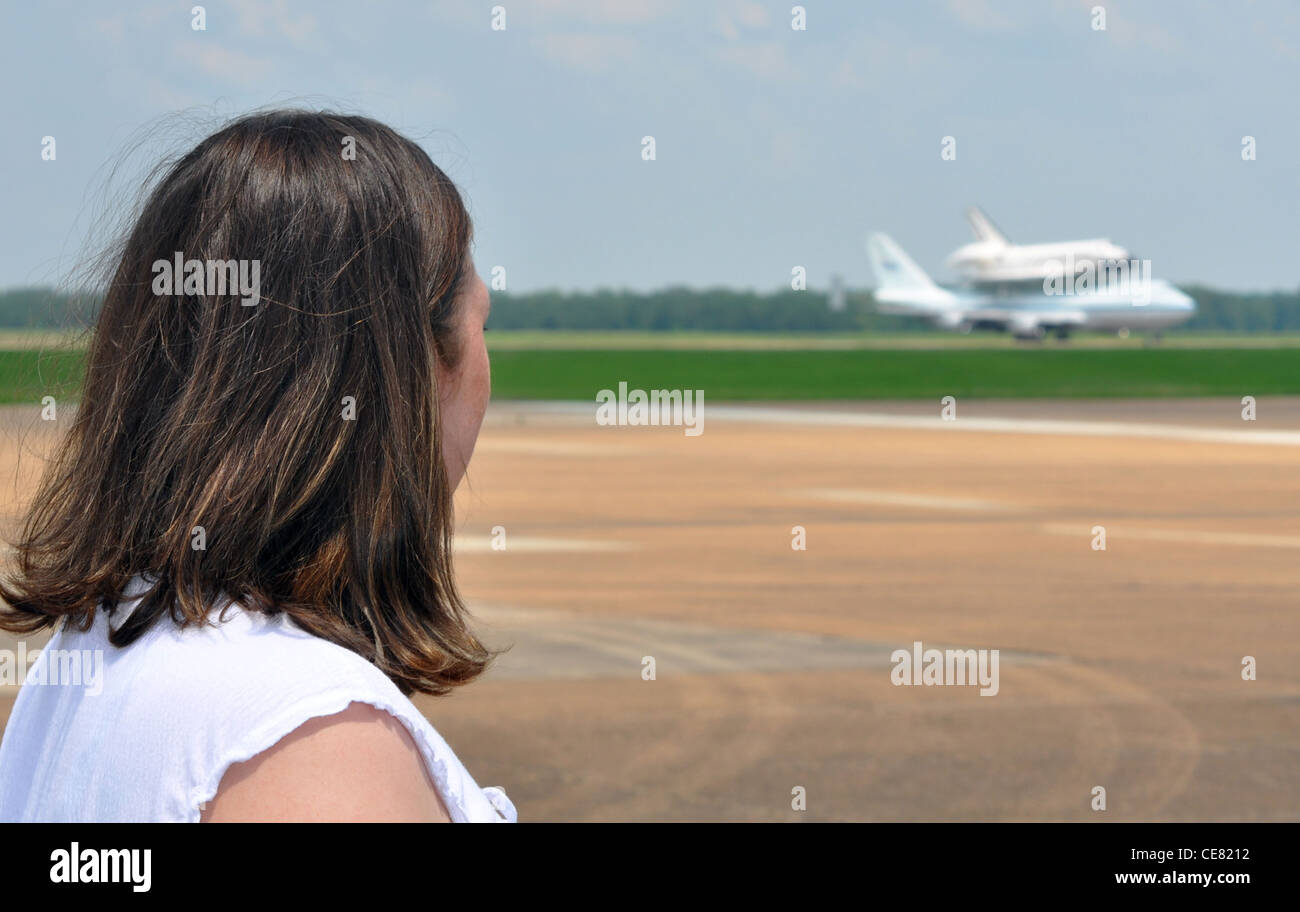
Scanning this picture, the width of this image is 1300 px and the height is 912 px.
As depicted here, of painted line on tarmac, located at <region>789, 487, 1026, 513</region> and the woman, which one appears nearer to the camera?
the woman

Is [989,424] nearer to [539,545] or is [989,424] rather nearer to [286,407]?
[539,545]

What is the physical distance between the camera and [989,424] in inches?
1511

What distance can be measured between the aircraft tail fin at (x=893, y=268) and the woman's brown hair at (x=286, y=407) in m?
136

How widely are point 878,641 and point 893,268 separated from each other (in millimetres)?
128931

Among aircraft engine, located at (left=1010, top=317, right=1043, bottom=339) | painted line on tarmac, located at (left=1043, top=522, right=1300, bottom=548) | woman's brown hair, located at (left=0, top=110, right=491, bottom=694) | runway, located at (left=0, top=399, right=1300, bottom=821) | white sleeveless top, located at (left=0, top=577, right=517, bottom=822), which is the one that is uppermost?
aircraft engine, located at (left=1010, top=317, right=1043, bottom=339)

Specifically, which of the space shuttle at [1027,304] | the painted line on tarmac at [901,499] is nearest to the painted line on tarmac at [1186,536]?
the painted line on tarmac at [901,499]

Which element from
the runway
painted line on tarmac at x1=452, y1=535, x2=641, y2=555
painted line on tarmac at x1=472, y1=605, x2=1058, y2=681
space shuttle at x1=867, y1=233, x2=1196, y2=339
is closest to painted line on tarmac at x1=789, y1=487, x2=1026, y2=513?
the runway

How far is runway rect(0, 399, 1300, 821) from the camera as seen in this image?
25.5 ft

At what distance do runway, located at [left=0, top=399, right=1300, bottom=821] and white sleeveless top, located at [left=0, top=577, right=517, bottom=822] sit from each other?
1.64 meters

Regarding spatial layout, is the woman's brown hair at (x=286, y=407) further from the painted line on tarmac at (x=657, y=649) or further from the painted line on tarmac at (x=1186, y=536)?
the painted line on tarmac at (x=1186, y=536)

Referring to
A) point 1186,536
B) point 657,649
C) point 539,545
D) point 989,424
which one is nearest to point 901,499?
point 1186,536

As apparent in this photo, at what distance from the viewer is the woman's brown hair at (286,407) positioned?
171 centimetres

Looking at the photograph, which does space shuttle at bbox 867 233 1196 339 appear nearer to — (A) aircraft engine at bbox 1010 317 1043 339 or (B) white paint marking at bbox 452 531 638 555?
(A) aircraft engine at bbox 1010 317 1043 339
